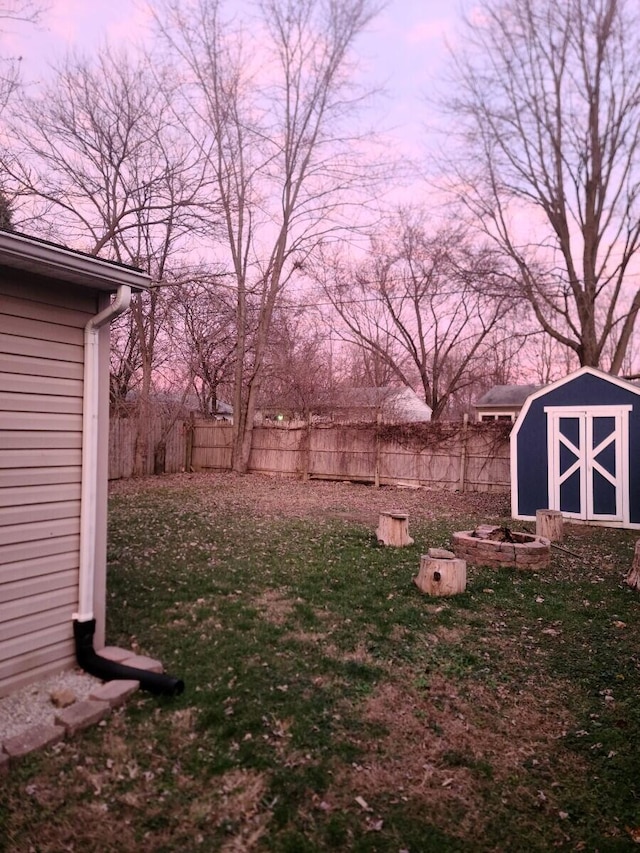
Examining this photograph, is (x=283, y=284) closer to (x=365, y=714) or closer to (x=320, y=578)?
(x=320, y=578)

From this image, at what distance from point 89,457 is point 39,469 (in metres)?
0.31

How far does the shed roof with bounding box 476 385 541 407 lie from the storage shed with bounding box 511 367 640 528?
1450 centimetres

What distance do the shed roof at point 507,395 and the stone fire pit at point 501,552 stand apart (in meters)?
18.9

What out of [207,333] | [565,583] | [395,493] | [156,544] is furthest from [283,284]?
[565,583]

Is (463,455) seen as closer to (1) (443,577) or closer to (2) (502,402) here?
(1) (443,577)

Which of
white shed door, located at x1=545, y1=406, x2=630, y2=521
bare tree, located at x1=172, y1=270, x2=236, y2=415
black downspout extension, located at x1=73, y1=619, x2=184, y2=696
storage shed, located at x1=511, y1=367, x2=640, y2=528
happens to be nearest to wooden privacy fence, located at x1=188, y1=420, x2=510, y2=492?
bare tree, located at x1=172, y1=270, x2=236, y2=415

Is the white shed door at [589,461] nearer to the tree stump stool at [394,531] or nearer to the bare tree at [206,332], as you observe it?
the tree stump stool at [394,531]

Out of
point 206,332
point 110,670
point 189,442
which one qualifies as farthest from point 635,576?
point 206,332

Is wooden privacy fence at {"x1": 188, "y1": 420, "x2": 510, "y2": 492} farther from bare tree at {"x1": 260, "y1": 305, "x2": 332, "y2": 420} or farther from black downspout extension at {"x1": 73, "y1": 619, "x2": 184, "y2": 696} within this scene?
black downspout extension at {"x1": 73, "y1": 619, "x2": 184, "y2": 696}

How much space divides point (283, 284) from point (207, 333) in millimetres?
2944

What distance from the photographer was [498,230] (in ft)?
56.9

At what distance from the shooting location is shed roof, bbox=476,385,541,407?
2480 cm

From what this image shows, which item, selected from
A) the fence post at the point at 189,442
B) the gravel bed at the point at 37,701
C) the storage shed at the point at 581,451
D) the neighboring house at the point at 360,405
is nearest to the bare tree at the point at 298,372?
the neighboring house at the point at 360,405

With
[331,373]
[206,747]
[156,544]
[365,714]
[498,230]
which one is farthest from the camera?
[331,373]
